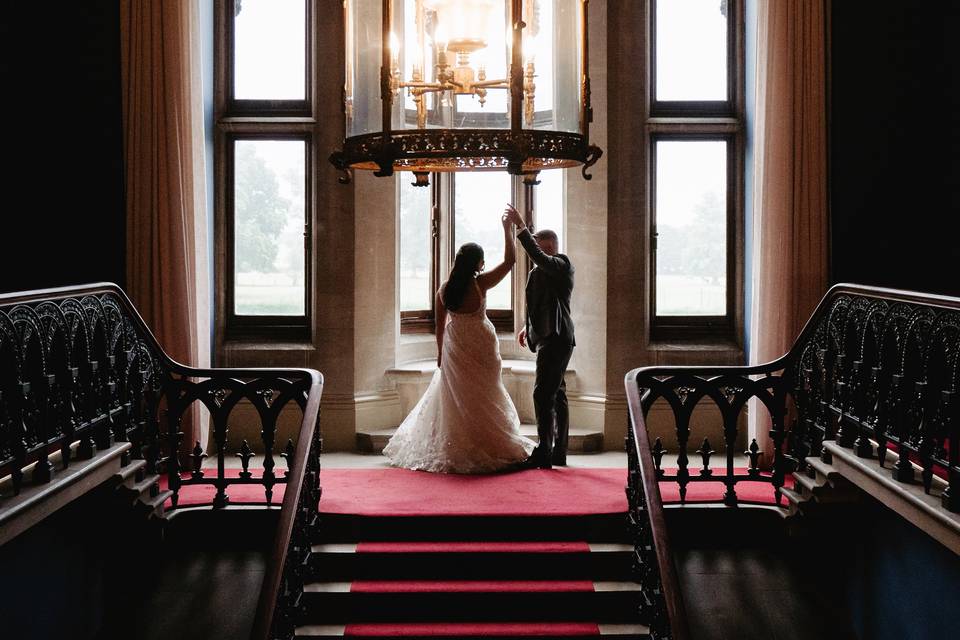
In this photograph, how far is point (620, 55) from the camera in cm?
761

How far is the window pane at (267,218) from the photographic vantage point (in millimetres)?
7883

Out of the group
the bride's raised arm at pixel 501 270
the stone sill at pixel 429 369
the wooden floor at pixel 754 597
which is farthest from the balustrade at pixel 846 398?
the stone sill at pixel 429 369

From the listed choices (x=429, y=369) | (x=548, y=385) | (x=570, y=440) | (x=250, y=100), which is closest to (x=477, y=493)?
(x=548, y=385)

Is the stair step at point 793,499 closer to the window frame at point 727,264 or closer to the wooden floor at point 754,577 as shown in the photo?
the wooden floor at point 754,577

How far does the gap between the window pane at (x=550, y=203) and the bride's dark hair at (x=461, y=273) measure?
4.98 feet

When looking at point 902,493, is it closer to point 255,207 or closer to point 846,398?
point 846,398

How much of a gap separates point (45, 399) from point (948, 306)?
3.98 m

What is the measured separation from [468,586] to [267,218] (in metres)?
3.84

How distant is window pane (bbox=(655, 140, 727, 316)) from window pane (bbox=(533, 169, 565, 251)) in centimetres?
80

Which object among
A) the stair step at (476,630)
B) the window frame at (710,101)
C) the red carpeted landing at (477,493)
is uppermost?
the window frame at (710,101)

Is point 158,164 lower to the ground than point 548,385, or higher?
higher

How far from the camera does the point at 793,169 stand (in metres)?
7.15

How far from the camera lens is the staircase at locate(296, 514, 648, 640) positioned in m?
5.14

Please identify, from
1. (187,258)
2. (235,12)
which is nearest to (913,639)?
(187,258)
